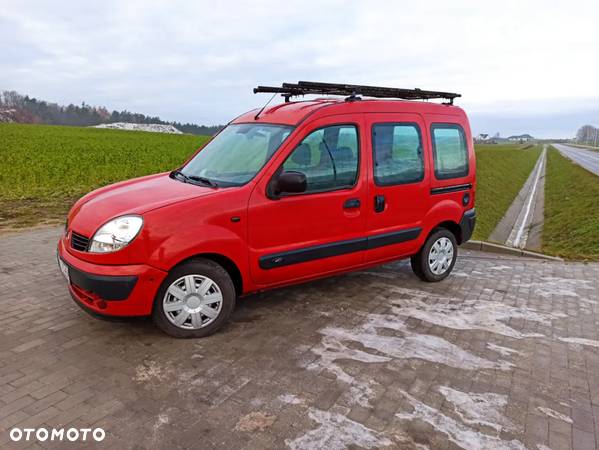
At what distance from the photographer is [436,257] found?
5809mm

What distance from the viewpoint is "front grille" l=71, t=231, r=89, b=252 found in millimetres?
3842

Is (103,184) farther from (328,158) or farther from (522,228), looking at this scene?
(522,228)

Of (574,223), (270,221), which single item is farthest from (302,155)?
(574,223)

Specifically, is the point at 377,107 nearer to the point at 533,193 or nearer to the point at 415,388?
the point at 415,388

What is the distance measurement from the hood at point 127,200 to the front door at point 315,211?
2.00ft

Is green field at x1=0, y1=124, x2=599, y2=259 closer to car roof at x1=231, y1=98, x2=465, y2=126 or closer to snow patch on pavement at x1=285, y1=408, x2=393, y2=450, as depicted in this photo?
car roof at x1=231, y1=98, x2=465, y2=126

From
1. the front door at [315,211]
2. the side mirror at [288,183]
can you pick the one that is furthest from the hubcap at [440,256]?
the side mirror at [288,183]

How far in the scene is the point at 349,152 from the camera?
4.71m

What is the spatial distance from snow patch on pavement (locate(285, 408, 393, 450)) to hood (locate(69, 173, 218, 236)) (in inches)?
82.7

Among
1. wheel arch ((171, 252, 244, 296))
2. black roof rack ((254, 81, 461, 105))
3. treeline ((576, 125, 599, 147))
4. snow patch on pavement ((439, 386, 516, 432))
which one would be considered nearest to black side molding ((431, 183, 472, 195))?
black roof rack ((254, 81, 461, 105))

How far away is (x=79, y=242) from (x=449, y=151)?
4.32 m

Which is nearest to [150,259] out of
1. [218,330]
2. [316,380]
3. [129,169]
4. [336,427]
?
[218,330]

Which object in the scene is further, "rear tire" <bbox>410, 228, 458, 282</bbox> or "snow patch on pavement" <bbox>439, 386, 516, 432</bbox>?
"rear tire" <bbox>410, 228, 458, 282</bbox>

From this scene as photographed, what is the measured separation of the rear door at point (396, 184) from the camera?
4.91 m
